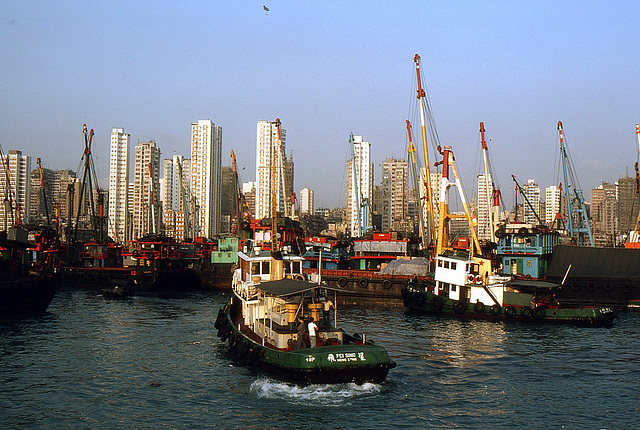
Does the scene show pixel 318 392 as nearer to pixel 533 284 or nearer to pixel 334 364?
pixel 334 364

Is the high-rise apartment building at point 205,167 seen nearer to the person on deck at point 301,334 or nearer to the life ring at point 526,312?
the life ring at point 526,312

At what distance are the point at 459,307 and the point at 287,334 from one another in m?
27.6

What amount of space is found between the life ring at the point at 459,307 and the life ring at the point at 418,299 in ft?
10.1

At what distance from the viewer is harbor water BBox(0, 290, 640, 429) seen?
23.5 meters

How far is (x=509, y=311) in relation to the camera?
165 ft

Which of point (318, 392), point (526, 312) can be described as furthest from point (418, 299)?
point (318, 392)

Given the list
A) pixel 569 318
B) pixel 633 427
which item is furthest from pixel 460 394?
pixel 569 318

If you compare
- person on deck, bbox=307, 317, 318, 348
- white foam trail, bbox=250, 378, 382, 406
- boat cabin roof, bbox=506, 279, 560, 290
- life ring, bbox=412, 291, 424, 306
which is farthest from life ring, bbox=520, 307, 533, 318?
person on deck, bbox=307, 317, 318, 348

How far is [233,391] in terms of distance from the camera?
27.2m

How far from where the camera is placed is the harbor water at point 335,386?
926 inches

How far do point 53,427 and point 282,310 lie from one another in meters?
11.7

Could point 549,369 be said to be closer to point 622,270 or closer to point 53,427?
point 53,427

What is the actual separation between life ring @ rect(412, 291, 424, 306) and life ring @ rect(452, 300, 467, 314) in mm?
3089

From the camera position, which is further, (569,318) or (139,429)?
(569,318)
